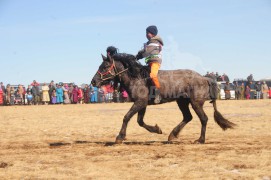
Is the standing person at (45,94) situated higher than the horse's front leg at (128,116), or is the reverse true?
the standing person at (45,94)

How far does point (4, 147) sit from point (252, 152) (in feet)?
16.7

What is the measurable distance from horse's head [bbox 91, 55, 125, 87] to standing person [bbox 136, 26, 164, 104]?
2.43ft

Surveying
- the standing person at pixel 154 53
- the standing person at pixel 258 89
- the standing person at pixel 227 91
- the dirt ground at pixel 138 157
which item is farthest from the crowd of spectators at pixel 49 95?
the standing person at pixel 154 53

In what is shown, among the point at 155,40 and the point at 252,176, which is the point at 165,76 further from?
the point at 252,176

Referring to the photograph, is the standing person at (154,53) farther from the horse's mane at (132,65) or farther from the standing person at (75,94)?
the standing person at (75,94)

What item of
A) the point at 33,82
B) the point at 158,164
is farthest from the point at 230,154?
A: the point at 33,82

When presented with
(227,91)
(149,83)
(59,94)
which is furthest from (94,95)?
(149,83)

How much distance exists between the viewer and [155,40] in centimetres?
1088

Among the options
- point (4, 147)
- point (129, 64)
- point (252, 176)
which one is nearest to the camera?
point (252, 176)

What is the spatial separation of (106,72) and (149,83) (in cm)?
101

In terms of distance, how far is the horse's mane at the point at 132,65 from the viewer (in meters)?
11.0

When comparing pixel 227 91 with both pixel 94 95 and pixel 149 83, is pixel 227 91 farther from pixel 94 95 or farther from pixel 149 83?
pixel 149 83

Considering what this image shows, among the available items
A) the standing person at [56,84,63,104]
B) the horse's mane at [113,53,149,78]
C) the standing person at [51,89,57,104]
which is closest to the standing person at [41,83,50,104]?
the standing person at [51,89,57,104]

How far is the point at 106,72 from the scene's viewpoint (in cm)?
1110
